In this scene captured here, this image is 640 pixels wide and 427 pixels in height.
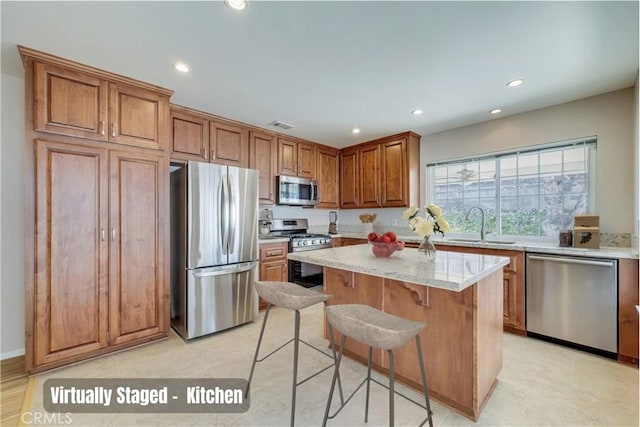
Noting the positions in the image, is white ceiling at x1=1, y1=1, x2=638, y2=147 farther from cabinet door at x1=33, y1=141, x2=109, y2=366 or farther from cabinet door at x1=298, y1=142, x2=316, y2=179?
cabinet door at x1=298, y1=142, x2=316, y2=179

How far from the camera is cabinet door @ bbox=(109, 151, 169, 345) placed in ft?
7.68

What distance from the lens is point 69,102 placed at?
214 cm

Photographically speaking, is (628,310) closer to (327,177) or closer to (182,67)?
(327,177)

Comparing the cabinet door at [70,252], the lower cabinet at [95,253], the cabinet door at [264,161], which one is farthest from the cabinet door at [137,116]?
the cabinet door at [264,161]

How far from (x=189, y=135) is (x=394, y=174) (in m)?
2.87

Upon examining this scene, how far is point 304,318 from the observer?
129 inches

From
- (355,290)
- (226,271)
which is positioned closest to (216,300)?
(226,271)

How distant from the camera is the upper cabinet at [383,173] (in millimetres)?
4000

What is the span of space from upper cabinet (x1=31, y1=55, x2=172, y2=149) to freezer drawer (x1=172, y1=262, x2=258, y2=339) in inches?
55.5

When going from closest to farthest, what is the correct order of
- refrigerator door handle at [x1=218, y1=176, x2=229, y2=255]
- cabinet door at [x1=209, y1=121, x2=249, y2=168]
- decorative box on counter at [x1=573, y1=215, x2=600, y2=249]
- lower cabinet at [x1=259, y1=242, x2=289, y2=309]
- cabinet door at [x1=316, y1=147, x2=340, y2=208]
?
decorative box on counter at [x1=573, y1=215, x2=600, y2=249] → refrigerator door handle at [x1=218, y1=176, x2=229, y2=255] → cabinet door at [x1=209, y1=121, x2=249, y2=168] → lower cabinet at [x1=259, y1=242, x2=289, y2=309] → cabinet door at [x1=316, y1=147, x2=340, y2=208]

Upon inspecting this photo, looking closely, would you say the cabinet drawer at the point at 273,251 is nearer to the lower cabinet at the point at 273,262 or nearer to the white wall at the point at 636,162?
the lower cabinet at the point at 273,262

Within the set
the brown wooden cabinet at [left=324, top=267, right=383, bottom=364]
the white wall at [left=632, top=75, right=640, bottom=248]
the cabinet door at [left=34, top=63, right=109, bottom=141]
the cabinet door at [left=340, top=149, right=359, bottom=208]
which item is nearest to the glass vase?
the brown wooden cabinet at [left=324, top=267, right=383, bottom=364]

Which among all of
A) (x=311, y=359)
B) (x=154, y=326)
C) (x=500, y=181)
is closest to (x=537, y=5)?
(x=500, y=181)

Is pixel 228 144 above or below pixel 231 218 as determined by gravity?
above
